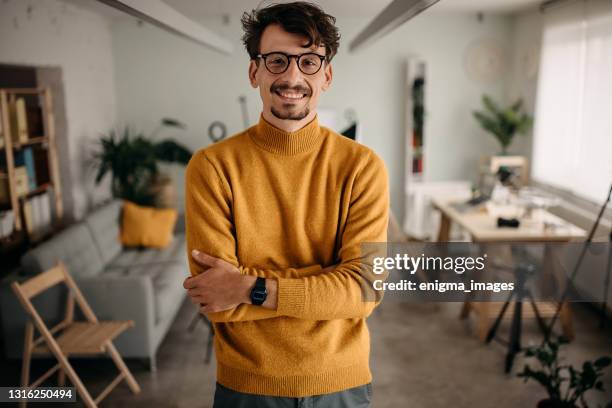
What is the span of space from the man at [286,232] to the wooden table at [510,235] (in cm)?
247

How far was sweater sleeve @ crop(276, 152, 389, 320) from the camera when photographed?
135 centimetres

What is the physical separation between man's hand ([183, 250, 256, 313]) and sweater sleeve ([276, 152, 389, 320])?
10cm

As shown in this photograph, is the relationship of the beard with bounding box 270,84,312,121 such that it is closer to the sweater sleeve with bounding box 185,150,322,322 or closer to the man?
the man

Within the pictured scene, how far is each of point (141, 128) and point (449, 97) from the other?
12.4 ft

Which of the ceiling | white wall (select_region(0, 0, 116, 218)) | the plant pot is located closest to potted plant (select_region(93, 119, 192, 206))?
white wall (select_region(0, 0, 116, 218))

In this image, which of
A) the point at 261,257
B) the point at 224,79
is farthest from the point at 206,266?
the point at 224,79

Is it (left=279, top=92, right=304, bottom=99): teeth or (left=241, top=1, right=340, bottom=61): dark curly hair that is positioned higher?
(left=241, top=1, right=340, bottom=61): dark curly hair

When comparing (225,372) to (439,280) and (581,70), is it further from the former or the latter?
(581,70)

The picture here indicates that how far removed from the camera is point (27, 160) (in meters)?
4.06

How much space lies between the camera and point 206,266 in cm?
140

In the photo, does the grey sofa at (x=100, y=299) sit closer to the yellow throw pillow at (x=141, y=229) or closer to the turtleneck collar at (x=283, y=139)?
the yellow throw pillow at (x=141, y=229)

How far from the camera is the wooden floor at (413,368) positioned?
3129 millimetres

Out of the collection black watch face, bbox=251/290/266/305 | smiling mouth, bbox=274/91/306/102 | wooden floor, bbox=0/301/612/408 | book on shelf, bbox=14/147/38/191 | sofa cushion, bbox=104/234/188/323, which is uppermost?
smiling mouth, bbox=274/91/306/102

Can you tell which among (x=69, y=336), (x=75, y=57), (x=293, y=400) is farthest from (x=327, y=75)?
(x=75, y=57)
